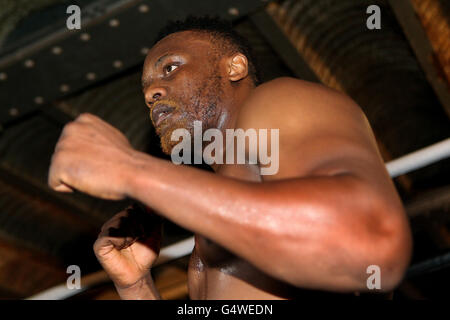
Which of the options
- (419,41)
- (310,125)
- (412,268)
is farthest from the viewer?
(419,41)

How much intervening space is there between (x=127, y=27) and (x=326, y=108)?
5.13ft

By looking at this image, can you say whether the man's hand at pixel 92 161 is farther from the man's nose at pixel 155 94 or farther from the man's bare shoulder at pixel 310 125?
the man's nose at pixel 155 94

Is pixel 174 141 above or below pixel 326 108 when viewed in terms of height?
above

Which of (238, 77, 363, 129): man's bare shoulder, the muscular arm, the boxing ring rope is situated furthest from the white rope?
the muscular arm

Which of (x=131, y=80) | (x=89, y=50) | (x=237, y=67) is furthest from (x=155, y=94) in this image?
(x=131, y=80)

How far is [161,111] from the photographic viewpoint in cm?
139

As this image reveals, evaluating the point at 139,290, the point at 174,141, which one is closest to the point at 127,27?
the point at 174,141

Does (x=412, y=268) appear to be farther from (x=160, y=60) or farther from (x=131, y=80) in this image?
(x=131, y=80)

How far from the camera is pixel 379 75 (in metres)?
3.46

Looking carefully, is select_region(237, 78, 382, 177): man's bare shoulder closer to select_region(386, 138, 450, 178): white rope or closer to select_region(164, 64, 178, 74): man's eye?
select_region(164, 64, 178, 74): man's eye

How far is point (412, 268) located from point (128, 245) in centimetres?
146

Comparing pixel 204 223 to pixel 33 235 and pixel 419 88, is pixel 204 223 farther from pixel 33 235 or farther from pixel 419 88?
pixel 33 235

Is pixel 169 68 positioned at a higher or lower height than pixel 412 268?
higher

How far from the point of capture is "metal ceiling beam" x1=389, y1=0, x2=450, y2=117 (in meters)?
2.55
